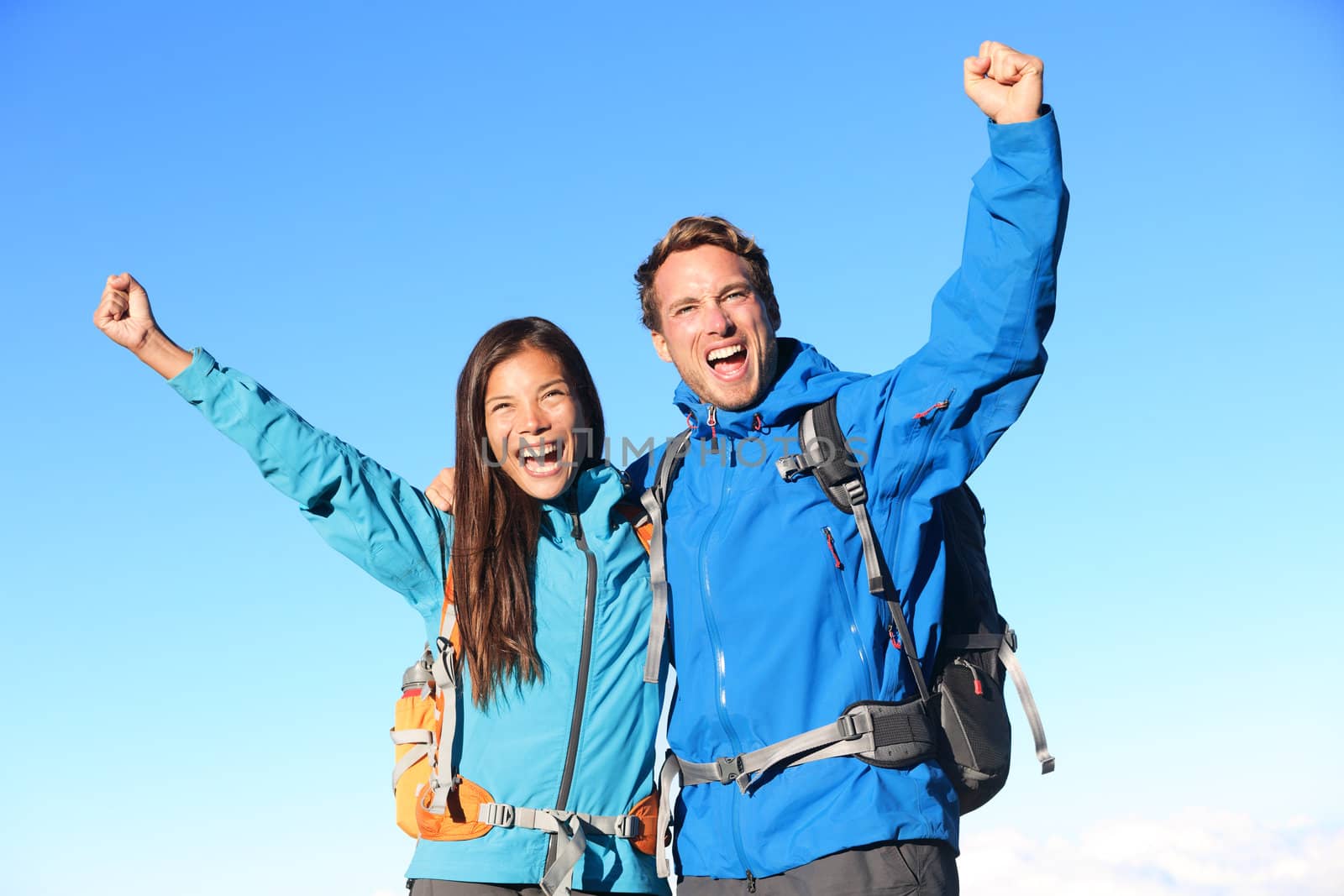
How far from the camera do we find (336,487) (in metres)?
6.02

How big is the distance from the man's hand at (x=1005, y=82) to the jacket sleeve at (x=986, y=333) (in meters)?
0.06

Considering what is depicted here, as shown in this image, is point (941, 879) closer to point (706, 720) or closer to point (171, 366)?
point (706, 720)

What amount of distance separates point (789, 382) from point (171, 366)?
329 cm

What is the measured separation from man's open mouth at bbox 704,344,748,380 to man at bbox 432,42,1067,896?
0.22ft

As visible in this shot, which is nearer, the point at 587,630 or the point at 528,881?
the point at 528,881

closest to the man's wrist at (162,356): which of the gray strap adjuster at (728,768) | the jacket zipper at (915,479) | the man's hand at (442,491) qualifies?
the man's hand at (442,491)

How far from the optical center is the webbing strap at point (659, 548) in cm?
539

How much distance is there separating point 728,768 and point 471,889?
140 cm

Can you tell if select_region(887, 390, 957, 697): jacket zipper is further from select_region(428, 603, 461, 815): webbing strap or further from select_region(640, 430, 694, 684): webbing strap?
select_region(428, 603, 461, 815): webbing strap

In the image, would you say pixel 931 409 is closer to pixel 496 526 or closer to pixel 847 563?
pixel 847 563

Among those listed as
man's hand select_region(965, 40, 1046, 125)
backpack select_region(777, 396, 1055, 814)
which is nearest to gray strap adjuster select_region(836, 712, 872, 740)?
backpack select_region(777, 396, 1055, 814)

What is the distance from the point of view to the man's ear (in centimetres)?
629

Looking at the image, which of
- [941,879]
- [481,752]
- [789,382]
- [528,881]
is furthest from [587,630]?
[941,879]

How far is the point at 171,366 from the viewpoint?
6.24 metres
